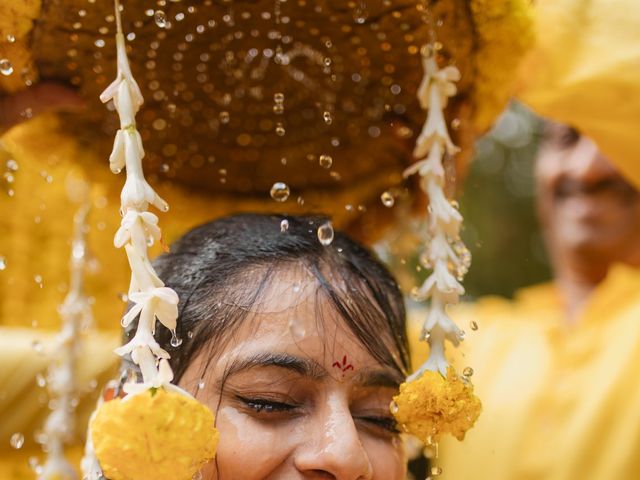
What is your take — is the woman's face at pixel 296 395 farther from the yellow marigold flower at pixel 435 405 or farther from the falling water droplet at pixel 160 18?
the falling water droplet at pixel 160 18

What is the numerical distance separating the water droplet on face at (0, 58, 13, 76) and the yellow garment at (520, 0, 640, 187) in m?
0.73

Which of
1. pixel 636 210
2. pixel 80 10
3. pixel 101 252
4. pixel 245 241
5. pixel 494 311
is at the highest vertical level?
pixel 80 10

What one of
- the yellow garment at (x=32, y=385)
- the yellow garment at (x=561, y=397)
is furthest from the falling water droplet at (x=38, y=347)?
the yellow garment at (x=561, y=397)

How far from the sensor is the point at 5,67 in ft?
3.20

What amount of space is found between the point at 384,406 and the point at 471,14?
1.55 feet

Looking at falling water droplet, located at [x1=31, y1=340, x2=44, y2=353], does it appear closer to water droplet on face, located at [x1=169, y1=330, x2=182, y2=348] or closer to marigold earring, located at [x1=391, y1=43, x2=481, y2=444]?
water droplet on face, located at [x1=169, y1=330, x2=182, y2=348]

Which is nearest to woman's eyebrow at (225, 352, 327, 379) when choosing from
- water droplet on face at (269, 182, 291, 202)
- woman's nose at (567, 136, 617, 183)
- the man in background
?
water droplet on face at (269, 182, 291, 202)

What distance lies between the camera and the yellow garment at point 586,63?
131 centimetres

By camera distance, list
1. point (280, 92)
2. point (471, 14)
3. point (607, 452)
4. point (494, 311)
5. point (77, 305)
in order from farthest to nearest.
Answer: point (494, 311) → point (607, 452) → point (77, 305) → point (280, 92) → point (471, 14)

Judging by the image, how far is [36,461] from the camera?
4.40 ft

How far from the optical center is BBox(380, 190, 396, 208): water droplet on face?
1276 mm

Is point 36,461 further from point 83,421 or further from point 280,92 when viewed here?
point 280,92

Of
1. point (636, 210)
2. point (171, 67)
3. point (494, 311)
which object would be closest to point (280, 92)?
point (171, 67)

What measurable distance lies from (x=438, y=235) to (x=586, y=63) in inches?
20.9
